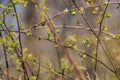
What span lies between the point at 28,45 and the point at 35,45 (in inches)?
4.8

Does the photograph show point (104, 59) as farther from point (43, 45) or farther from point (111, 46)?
point (43, 45)

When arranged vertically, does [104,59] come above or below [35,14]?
below

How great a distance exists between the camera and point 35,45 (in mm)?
4809

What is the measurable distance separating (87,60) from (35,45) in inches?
51.8

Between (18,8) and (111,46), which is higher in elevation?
(18,8)

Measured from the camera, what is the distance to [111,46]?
377 cm

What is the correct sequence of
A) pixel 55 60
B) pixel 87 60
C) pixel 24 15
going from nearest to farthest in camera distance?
pixel 87 60 < pixel 55 60 < pixel 24 15

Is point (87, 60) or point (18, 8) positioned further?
point (18, 8)

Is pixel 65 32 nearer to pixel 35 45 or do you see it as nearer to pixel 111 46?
pixel 35 45

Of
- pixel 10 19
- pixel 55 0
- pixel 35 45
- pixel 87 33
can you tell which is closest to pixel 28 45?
pixel 35 45

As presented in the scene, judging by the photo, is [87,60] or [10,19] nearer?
[87,60]

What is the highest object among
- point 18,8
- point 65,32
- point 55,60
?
point 18,8

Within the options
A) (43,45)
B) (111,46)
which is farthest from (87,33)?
(43,45)

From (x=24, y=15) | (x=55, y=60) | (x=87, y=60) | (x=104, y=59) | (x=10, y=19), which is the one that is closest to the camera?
(x=87, y=60)
